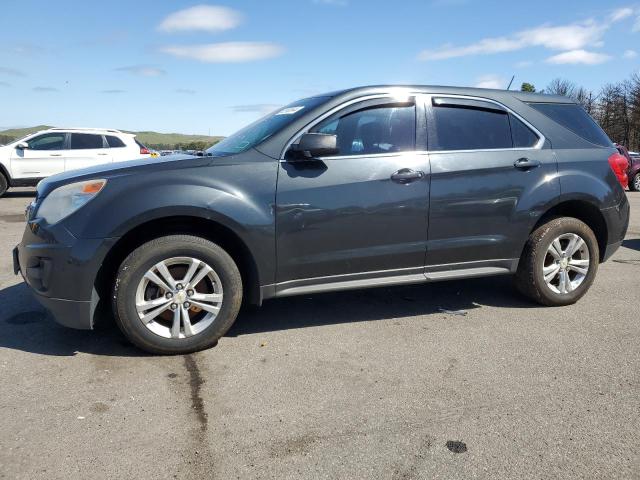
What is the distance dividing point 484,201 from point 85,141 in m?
12.5

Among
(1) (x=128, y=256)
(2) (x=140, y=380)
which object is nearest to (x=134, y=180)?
(1) (x=128, y=256)

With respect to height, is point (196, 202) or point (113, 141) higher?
point (113, 141)

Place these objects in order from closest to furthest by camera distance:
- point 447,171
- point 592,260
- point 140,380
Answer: point 140,380 < point 447,171 < point 592,260

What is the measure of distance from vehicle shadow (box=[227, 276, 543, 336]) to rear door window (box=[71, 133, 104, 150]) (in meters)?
11.1

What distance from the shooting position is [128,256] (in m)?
3.35

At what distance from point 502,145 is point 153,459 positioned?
341 centimetres

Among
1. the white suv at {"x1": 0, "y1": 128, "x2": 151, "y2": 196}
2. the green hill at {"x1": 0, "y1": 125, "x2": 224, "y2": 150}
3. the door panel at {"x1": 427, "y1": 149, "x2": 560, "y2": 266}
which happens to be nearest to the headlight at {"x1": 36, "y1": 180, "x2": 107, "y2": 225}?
the door panel at {"x1": 427, "y1": 149, "x2": 560, "y2": 266}

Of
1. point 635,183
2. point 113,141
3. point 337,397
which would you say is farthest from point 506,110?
point 635,183

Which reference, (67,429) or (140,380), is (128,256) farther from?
(67,429)

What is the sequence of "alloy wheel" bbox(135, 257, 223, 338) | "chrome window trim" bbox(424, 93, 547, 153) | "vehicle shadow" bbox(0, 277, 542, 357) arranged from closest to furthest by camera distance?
"alloy wheel" bbox(135, 257, 223, 338)
"vehicle shadow" bbox(0, 277, 542, 357)
"chrome window trim" bbox(424, 93, 547, 153)

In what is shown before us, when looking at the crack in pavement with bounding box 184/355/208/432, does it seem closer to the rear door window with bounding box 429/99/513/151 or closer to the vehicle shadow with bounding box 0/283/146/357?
the vehicle shadow with bounding box 0/283/146/357

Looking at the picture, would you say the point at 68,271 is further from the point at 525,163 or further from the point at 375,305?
the point at 525,163

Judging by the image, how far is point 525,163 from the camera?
4227 mm

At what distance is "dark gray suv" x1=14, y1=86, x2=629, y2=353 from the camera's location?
333 centimetres
